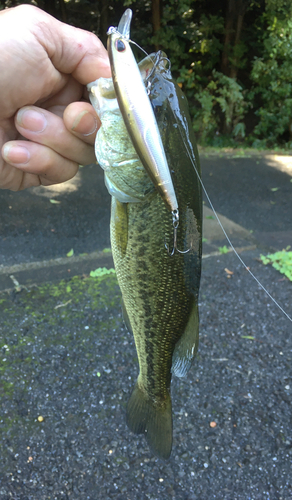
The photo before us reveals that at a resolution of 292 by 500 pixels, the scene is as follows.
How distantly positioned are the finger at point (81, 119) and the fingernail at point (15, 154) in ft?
0.87

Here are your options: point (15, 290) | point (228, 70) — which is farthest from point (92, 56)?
point (228, 70)

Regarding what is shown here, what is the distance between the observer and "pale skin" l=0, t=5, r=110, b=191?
1.64m

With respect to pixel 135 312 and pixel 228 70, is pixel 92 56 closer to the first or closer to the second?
pixel 135 312

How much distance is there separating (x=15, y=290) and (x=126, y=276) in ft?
8.29

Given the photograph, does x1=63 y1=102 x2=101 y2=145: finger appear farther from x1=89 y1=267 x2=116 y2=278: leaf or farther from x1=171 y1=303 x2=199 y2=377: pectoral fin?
x1=89 y1=267 x2=116 y2=278: leaf

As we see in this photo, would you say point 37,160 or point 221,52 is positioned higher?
point 221,52

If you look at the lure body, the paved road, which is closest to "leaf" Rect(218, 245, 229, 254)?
the paved road

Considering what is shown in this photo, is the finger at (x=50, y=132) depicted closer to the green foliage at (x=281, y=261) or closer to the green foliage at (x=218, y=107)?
the green foliage at (x=281, y=261)

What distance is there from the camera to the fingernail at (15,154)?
1.75 metres

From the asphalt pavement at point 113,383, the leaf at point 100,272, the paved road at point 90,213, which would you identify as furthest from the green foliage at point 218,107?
the leaf at point 100,272

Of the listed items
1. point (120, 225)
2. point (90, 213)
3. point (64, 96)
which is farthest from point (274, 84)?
point (120, 225)

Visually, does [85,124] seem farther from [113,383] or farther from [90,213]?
[90,213]

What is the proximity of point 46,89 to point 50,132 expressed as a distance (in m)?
0.23

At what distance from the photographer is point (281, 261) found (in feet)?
14.4
